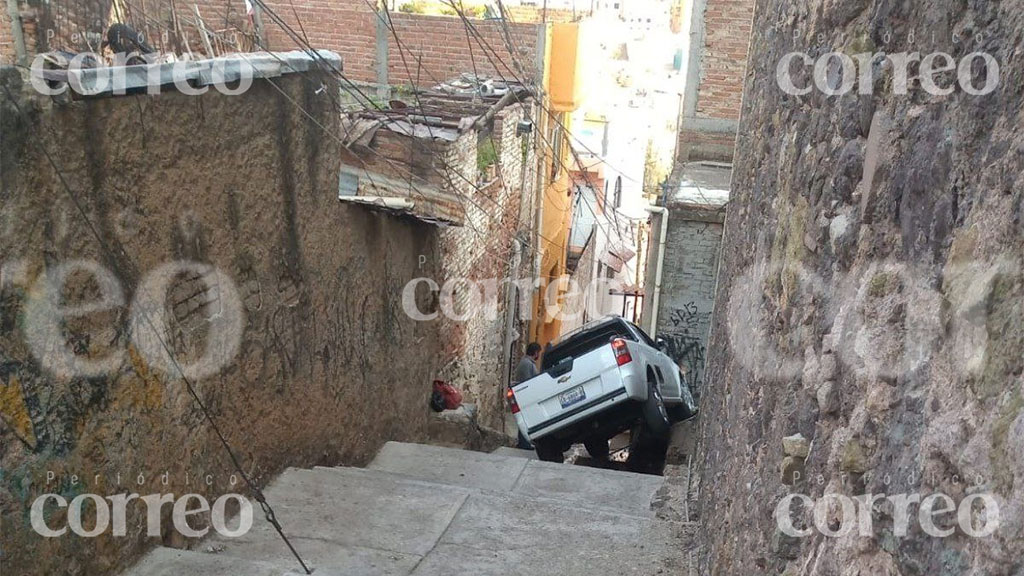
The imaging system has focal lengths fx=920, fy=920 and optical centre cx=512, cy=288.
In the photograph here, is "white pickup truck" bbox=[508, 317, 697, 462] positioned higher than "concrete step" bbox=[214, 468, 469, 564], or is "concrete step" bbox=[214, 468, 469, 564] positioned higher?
"concrete step" bbox=[214, 468, 469, 564]

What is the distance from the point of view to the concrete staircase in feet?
14.9

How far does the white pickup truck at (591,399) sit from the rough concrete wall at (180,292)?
9.68 ft

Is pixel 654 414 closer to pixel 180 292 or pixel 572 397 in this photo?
pixel 572 397

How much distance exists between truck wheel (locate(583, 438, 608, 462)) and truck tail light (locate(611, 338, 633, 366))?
116 centimetres

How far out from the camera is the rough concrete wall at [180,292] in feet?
11.6

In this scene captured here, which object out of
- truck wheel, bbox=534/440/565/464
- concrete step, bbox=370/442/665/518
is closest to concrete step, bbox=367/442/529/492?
concrete step, bbox=370/442/665/518

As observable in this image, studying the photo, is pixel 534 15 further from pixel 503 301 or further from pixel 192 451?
pixel 192 451

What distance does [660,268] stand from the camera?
12625 millimetres

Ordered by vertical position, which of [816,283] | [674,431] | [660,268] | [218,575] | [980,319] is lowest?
[674,431]

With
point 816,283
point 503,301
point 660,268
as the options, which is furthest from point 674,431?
point 816,283

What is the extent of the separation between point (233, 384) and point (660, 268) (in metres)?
8.36

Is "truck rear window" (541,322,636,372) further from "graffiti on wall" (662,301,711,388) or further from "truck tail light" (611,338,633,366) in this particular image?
"graffiti on wall" (662,301,711,388)

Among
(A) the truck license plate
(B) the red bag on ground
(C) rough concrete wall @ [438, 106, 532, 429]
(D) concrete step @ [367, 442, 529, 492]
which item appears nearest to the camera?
(D) concrete step @ [367, 442, 529, 492]

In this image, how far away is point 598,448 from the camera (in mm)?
10664
